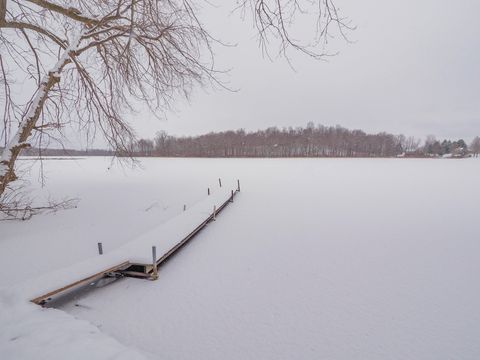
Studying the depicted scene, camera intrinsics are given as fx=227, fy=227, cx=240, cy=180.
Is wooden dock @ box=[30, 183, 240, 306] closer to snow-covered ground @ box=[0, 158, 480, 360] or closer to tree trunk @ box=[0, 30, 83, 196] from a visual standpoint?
snow-covered ground @ box=[0, 158, 480, 360]

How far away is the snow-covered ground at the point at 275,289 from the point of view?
2795mm

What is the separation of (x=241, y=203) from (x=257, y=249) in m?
5.26

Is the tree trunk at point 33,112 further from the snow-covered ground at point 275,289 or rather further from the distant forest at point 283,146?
the distant forest at point 283,146

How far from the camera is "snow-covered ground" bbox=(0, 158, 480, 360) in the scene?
279 centimetres

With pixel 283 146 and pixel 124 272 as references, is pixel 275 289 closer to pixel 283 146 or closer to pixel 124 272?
pixel 124 272

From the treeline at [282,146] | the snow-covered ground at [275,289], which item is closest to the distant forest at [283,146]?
the treeline at [282,146]

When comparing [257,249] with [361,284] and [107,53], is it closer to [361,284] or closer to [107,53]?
[361,284]

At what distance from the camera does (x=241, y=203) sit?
35.7 ft

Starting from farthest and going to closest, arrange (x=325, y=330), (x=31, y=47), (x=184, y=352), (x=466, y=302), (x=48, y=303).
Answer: (x=31, y=47) < (x=466, y=302) < (x=48, y=303) < (x=325, y=330) < (x=184, y=352)

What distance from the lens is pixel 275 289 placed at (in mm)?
4020

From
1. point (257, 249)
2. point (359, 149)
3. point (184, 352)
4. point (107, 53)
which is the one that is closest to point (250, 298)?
point (184, 352)

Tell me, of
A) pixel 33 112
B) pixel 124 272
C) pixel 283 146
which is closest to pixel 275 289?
pixel 124 272

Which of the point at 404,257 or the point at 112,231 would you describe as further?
the point at 112,231

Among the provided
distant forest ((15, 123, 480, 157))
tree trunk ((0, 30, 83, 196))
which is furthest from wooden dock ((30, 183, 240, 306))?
distant forest ((15, 123, 480, 157))
